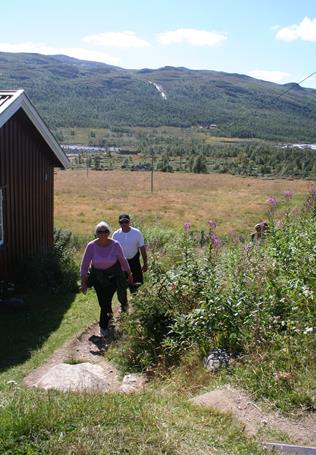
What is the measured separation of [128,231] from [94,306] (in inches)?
95.1

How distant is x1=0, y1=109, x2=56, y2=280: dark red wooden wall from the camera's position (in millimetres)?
10812

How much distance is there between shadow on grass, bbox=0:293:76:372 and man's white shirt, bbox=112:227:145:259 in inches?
75.7

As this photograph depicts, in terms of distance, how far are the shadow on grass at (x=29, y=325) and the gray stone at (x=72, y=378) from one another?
132 centimetres

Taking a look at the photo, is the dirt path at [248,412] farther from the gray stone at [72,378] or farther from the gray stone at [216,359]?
the gray stone at [216,359]

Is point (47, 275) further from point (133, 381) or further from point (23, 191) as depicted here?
point (133, 381)

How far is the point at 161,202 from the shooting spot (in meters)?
47.8

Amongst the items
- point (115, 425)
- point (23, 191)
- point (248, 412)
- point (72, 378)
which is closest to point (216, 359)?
point (248, 412)

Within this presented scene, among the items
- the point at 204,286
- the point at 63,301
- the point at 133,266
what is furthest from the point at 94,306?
the point at 204,286

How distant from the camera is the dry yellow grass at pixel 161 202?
3550 cm

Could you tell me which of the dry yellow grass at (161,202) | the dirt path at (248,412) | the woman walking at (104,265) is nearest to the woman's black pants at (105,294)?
the woman walking at (104,265)

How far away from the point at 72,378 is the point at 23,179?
686 centimetres

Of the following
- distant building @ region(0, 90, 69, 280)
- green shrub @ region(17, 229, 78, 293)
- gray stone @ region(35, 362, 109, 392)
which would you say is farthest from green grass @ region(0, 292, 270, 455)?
distant building @ region(0, 90, 69, 280)

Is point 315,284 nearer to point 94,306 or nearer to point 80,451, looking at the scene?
point 80,451

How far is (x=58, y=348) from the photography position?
7570 mm
